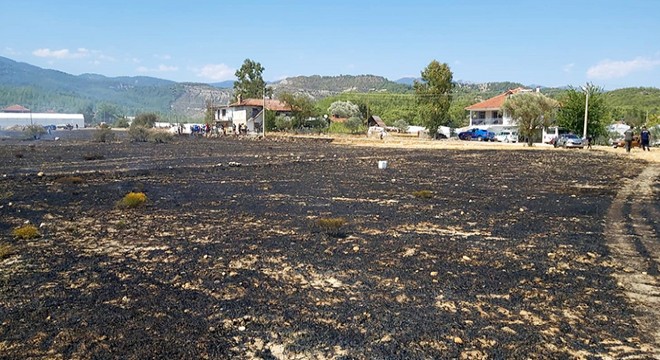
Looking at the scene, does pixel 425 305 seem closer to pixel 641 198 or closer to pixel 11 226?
pixel 11 226

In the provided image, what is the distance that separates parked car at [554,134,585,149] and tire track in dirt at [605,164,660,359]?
1416 inches

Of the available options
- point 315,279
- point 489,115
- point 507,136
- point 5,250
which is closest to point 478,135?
point 507,136

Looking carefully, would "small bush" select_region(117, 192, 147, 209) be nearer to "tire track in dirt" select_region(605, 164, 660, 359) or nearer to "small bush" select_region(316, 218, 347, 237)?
"small bush" select_region(316, 218, 347, 237)

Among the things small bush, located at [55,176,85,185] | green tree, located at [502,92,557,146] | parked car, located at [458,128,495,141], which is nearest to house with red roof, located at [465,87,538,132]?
parked car, located at [458,128,495,141]

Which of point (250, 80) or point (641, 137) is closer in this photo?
point (641, 137)

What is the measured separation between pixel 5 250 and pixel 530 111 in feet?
173

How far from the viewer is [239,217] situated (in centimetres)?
1386

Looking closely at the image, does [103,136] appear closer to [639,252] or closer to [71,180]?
[71,180]

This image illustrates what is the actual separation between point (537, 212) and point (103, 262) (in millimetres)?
10663

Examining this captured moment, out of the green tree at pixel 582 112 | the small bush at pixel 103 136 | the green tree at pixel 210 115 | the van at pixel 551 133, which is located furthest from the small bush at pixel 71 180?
the green tree at pixel 210 115

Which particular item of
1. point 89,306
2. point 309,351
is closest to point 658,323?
point 309,351

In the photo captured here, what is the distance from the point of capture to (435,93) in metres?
70.8

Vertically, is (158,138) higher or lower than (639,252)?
higher

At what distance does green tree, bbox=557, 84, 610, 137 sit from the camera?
2334 inches
